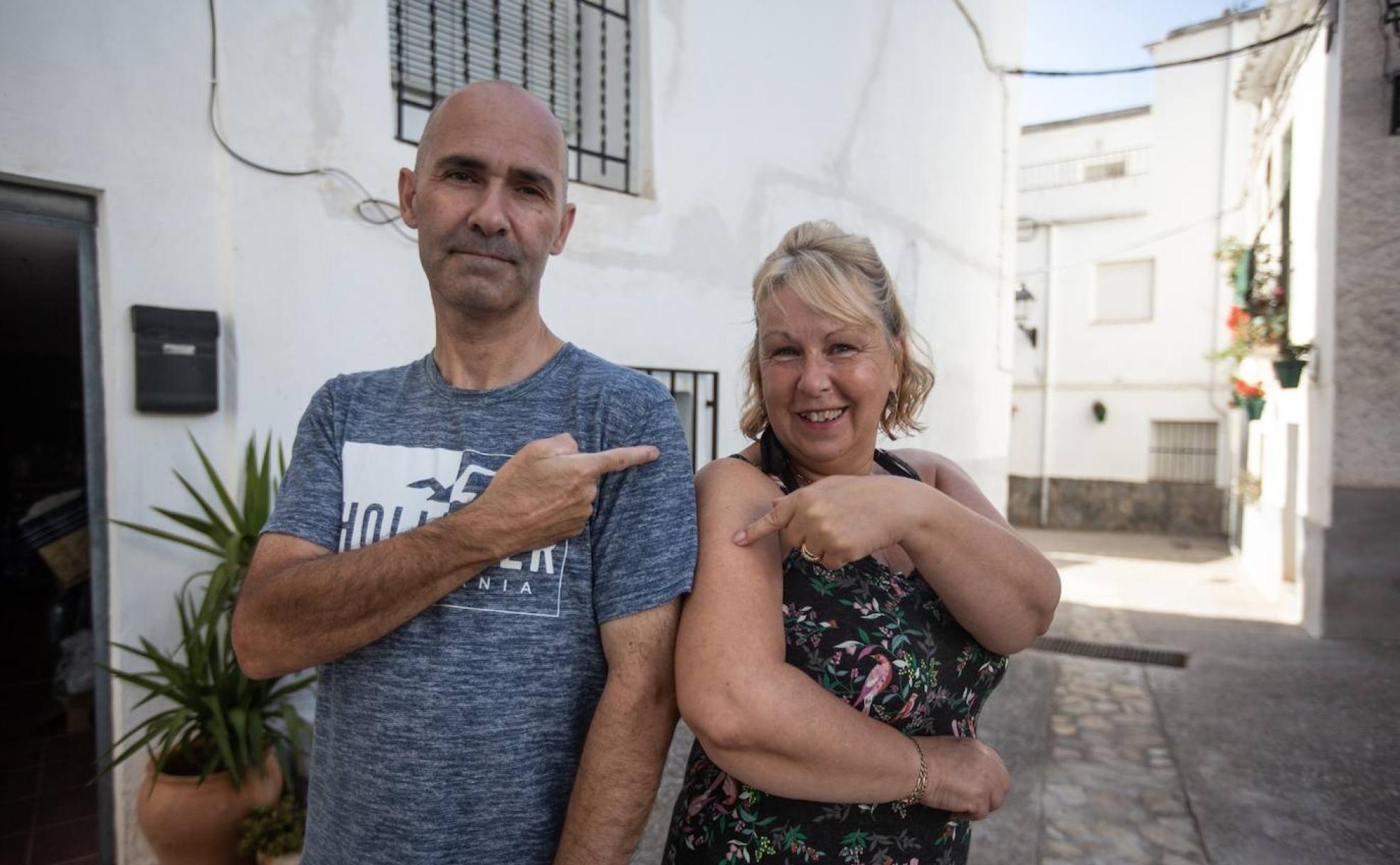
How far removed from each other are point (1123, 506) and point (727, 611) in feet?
58.6

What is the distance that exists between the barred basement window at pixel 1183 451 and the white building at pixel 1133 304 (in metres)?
0.03

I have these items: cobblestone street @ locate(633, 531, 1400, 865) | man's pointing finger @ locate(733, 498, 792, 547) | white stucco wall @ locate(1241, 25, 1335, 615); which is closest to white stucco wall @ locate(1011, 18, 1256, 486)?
white stucco wall @ locate(1241, 25, 1335, 615)

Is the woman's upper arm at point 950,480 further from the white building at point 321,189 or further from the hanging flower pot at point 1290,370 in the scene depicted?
the hanging flower pot at point 1290,370

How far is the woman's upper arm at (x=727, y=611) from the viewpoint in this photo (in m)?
1.21

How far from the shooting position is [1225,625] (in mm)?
7246

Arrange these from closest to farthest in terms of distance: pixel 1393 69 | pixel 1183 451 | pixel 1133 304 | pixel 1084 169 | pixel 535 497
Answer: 1. pixel 535 497
2. pixel 1393 69
3. pixel 1183 451
4. pixel 1133 304
5. pixel 1084 169

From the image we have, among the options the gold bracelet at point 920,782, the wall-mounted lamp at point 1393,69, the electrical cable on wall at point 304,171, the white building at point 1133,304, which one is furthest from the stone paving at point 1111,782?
the white building at point 1133,304

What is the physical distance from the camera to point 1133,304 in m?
17.0

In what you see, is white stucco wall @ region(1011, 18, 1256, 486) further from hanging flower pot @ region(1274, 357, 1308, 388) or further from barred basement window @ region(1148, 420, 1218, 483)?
hanging flower pot @ region(1274, 357, 1308, 388)

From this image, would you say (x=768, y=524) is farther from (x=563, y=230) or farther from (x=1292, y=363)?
(x=1292, y=363)

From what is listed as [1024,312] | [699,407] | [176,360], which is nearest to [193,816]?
[176,360]

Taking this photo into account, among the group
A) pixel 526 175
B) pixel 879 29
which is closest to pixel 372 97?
pixel 526 175

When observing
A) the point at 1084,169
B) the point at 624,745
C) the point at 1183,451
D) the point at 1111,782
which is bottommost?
the point at 1111,782

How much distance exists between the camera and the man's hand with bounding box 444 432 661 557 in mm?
1194
